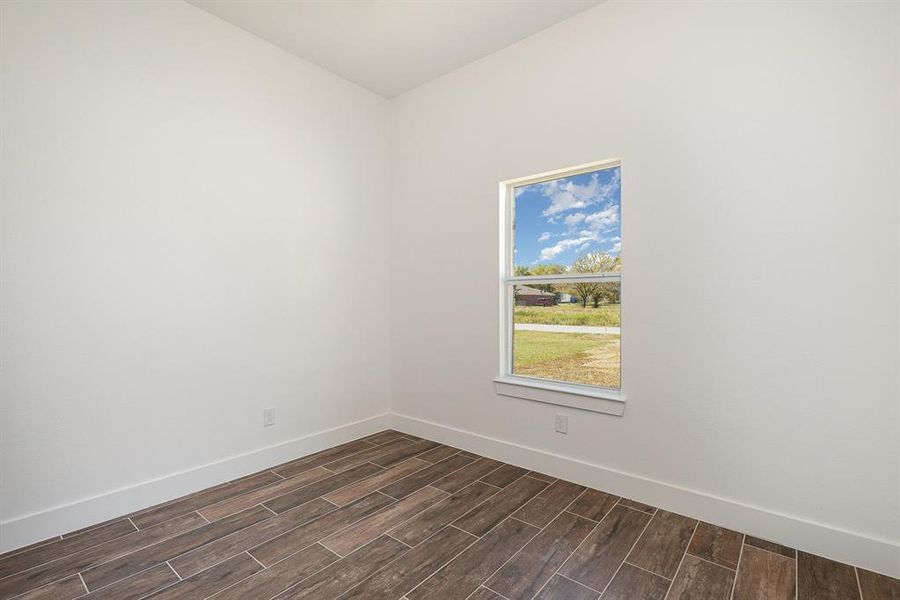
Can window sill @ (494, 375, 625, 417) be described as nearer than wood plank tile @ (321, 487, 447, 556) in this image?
No

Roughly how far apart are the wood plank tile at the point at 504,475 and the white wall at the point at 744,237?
18 centimetres

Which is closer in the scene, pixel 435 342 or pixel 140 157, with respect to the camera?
pixel 140 157

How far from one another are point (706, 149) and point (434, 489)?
245 centimetres

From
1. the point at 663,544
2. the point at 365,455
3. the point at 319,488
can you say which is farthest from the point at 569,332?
the point at 319,488

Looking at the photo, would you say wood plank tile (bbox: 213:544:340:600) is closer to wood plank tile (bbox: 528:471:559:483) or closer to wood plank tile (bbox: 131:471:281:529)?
wood plank tile (bbox: 131:471:281:529)

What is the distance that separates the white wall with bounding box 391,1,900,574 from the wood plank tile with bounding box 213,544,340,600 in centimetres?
151

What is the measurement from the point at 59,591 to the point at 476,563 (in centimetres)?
169

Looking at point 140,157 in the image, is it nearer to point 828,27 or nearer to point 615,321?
point 615,321

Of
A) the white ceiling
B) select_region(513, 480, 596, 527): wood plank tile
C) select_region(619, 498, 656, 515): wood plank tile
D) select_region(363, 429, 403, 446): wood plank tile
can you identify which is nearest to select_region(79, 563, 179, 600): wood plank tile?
select_region(513, 480, 596, 527): wood plank tile

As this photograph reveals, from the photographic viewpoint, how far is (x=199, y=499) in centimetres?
255

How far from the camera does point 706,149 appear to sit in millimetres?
2275

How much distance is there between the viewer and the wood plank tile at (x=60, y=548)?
192cm

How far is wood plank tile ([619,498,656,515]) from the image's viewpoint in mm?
2387

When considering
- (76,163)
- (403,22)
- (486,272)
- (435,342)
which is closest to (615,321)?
(486,272)
